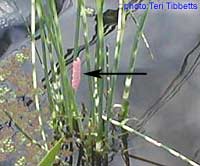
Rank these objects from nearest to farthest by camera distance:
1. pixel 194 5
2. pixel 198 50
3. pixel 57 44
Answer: pixel 57 44 → pixel 198 50 → pixel 194 5

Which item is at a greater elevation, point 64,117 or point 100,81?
point 100,81

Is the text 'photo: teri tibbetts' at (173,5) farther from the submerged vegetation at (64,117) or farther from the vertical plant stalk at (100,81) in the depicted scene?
the vertical plant stalk at (100,81)

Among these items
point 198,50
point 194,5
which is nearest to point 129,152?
point 198,50

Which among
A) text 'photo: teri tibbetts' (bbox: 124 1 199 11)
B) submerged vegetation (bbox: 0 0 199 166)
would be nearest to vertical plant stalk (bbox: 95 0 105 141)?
submerged vegetation (bbox: 0 0 199 166)

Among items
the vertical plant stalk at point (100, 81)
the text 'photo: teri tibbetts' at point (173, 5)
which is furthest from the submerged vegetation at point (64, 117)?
the text 'photo: teri tibbetts' at point (173, 5)

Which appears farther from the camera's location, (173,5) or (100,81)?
(173,5)

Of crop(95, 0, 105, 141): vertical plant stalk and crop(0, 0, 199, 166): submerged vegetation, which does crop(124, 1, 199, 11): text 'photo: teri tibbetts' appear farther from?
crop(95, 0, 105, 141): vertical plant stalk

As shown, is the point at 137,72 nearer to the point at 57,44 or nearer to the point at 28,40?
the point at 28,40

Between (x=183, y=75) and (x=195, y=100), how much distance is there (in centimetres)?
8

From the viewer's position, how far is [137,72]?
1.34m

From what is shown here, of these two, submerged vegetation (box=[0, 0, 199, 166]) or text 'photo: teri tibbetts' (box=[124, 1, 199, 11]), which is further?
text 'photo: teri tibbetts' (box=[124, 1, 199, 11])

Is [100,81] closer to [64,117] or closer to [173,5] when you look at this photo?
[64,117]

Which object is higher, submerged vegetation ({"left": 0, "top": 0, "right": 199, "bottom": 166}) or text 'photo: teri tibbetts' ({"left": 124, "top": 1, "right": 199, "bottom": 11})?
text 'photo: teri tibbetts' ({"left": 124, "top": 1, "right": 199, "bottom": 11})

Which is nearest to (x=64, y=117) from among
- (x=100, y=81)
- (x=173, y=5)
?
(x=100, y=81)
